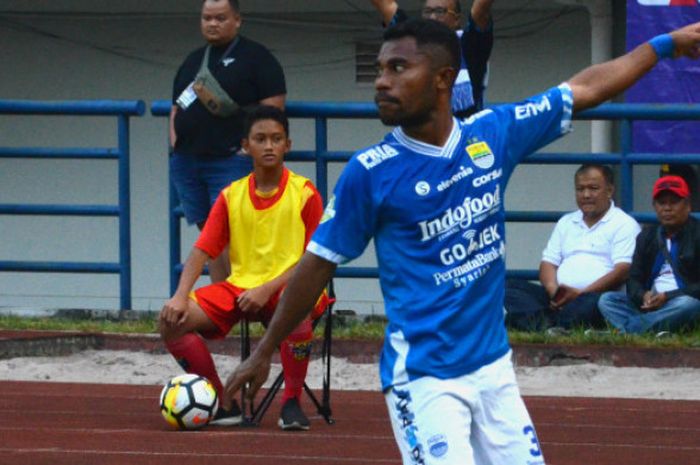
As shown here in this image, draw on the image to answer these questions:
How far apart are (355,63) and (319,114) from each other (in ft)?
13.4

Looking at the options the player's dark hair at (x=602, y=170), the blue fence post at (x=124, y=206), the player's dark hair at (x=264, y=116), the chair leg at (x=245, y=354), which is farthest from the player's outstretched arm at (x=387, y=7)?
the blue fence post at (x=124, y=206)

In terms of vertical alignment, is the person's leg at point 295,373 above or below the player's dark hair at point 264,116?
below

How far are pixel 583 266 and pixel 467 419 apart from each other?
6.08 m

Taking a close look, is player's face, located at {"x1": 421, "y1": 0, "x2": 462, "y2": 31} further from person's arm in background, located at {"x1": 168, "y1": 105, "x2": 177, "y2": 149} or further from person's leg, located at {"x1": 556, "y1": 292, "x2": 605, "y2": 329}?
person's leg, located at {"x1": 556, "y1": 292, "x2": 605, "y2": 329}

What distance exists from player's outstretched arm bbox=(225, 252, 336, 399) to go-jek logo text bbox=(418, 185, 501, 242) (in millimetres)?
292

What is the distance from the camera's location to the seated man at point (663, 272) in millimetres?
10250

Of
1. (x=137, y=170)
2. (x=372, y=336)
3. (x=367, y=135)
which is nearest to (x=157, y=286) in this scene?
(x=137, y=170)

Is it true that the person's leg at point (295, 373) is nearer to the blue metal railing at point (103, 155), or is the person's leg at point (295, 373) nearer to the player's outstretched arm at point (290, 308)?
the player's outstretched arm at point (290, 308)

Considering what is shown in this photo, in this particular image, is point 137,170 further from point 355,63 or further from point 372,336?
point 372,336

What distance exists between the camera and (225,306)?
26.8 ft

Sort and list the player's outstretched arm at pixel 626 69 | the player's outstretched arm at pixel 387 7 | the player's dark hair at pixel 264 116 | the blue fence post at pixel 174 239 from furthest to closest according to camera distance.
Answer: the blue fence post at pixel 174 239 → the player's dark hair at pixel 264 116 → the player's outstretched arm at pixel 387 7 → the player's outstretched arm at pixel 626 69

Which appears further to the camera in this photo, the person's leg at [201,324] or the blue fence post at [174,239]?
the blue fence post at [174,239]

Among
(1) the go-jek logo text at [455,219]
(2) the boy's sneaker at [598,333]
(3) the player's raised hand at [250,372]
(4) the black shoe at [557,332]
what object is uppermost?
(1) the go-jek logo text at [455,219]

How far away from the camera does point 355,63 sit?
15.1 meters
